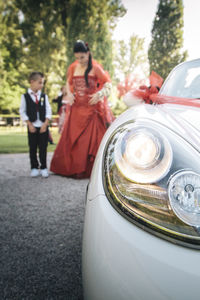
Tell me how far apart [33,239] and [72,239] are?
30 cm

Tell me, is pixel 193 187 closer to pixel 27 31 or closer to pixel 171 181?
pixel 171 181

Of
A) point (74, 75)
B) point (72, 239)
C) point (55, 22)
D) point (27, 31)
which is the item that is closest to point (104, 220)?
point (72, 239)

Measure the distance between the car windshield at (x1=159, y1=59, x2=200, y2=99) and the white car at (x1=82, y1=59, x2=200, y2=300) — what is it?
991 mm

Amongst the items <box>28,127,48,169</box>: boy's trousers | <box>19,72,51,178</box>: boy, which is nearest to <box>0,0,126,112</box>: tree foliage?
<box>19,72,51,178</box>: boy

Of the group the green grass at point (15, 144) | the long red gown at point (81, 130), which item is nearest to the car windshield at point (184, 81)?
the long red gown at point (81, 130)

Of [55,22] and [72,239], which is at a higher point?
[55,22]

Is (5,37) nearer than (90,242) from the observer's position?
No

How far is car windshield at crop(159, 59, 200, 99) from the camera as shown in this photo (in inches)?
63.2

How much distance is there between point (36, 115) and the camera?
11.5 ft

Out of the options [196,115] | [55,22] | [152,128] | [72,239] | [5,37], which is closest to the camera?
[152,128]

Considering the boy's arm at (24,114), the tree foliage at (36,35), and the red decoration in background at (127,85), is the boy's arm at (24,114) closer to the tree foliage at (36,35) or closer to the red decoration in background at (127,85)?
the red decoration in background at (127,85)

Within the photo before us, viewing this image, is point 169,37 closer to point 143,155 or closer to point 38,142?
point 38,142

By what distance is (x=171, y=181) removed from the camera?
589 millimetres

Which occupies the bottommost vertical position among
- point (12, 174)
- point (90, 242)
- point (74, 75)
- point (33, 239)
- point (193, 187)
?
point (12, 174)
